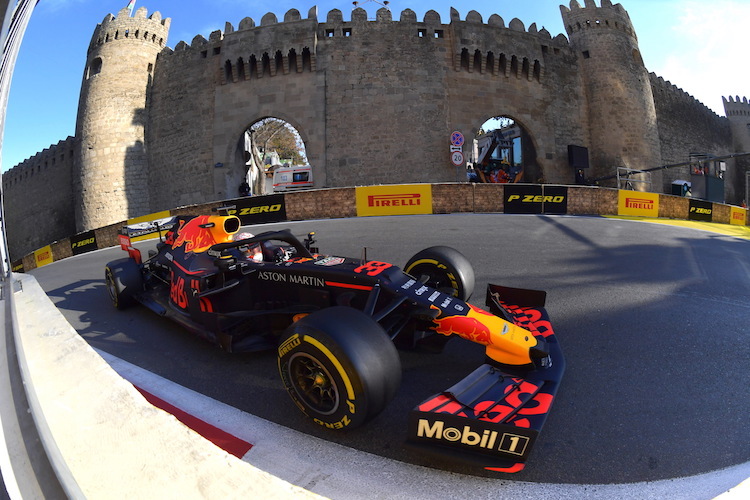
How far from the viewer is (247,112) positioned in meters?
20.6

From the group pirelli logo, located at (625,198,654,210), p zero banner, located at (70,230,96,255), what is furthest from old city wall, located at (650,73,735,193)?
p zero banner, located at (70,230,96,255)

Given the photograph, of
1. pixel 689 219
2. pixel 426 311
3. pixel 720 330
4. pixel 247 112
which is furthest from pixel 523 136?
pixel 426 311

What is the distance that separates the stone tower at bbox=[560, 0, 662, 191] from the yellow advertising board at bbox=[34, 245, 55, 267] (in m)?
25.9

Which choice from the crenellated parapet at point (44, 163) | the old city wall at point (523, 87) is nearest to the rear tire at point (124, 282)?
the old city wall at point (523, 87)

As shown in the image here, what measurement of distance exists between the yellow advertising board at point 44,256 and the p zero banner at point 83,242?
3.66ft

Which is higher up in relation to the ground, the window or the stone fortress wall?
the window

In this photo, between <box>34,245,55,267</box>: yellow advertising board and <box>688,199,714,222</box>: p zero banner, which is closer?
<box>34,245,55,267</box>: yellow advertising board

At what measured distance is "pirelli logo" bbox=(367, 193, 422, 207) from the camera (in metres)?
12.1

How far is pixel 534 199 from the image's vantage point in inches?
475

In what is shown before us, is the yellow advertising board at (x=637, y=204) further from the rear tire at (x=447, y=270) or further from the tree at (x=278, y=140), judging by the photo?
the tree at (x=278, y=140)

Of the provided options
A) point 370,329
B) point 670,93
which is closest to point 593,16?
point 670,93

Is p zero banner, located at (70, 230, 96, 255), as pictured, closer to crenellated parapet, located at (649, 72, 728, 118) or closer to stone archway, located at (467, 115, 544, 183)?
stone archway, located at (467, 115, 544, 183)

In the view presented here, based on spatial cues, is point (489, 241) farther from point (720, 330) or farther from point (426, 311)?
point (426, 311)

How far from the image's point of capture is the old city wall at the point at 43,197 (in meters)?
26.1
